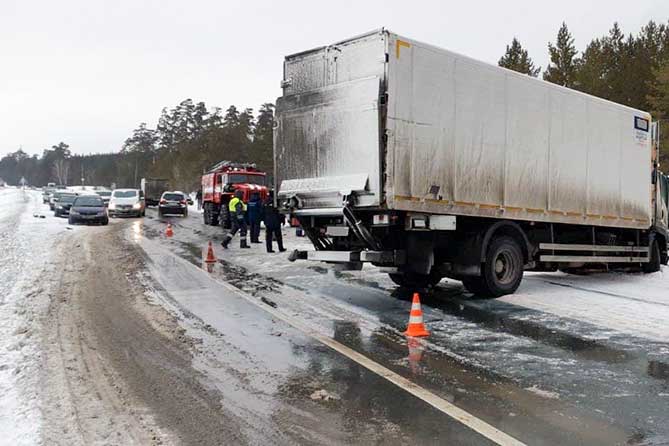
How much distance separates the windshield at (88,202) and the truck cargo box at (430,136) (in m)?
20.6

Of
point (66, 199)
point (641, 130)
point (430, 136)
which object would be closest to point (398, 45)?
point (430, 136)

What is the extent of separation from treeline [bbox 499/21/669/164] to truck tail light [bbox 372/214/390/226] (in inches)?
1412

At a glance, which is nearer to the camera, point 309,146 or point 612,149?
point 309,146

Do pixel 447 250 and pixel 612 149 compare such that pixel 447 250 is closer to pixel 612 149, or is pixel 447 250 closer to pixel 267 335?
pixel 267 335

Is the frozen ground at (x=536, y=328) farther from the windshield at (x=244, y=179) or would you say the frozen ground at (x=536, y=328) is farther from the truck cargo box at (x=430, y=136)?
the windshield at (x=244, y=179)

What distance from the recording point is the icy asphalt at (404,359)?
13.6 feet

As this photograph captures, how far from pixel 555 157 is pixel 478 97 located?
2.22m

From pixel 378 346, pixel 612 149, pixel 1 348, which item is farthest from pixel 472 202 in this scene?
pixel 1 348

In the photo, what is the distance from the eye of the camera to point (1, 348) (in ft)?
19.9

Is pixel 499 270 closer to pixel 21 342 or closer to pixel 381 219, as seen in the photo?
pixel 381 219

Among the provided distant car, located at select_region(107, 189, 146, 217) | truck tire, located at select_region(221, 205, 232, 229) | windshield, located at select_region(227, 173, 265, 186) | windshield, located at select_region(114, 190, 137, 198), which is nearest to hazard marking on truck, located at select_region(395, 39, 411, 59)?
truck tire, located at select_region(221, 205, 232, 229)

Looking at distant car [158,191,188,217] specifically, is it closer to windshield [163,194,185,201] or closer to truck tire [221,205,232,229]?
windshield [163,194,185,201]

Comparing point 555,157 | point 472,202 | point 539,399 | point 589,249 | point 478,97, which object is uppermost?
point 478,97

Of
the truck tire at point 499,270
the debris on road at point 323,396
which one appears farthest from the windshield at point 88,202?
the debris on road at point 323,396
